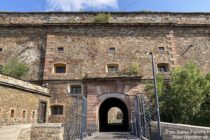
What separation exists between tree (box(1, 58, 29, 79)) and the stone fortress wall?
1.71 feet

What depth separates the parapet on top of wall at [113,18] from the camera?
1678 centimetres

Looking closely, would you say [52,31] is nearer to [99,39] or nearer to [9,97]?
[99,39]

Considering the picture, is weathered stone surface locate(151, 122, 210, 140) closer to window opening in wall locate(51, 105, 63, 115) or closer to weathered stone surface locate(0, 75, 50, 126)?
weathered stone surface locate(0, 75, 50, 126)

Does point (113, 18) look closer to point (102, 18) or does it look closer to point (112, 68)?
point (102, 18)

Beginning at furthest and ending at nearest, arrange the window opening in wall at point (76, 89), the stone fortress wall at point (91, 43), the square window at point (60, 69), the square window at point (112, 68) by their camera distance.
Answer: the square window at point (112, 68) < the square window at point (60, 69) < the stone fortress wall at point (91, 43) < the window opening in wall at point (76, 89)

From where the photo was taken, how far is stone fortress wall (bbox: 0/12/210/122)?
1540cm

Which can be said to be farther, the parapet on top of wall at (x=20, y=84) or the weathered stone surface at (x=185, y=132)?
the parapet on top of wall at (x=20, y=84)

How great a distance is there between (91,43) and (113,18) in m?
2.93

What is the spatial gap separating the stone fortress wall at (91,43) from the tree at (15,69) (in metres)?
0.52

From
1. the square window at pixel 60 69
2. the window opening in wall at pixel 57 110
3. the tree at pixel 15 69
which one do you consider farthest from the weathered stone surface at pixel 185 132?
the tree at pixel 15 69

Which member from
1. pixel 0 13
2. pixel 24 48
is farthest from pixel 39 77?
pixel 0 13

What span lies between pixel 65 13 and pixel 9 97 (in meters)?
8.91

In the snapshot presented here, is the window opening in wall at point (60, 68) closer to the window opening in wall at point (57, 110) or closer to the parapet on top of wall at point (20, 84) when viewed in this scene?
the parapet on top of wall at point (20, 84)

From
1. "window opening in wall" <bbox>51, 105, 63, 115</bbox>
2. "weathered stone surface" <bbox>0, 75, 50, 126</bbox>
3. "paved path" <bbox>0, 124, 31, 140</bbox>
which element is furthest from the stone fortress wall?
"paved path" <bbox>0, 124, 31, 140</bbox>
